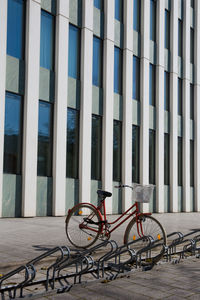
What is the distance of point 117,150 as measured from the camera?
1789cm

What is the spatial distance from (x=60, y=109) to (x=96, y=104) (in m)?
2.36

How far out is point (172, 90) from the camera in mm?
21766

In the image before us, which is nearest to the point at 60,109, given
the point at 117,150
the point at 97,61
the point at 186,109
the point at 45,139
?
the point at 45,139

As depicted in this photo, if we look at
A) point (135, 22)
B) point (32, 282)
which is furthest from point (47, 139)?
point (32, 282)

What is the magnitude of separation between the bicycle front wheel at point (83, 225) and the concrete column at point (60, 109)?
287 inches

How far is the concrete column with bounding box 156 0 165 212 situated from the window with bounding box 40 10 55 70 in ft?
24.0

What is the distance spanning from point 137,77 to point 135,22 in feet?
9.21

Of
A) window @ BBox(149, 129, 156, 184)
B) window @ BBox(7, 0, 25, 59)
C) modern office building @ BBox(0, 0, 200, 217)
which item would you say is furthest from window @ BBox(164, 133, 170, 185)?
window @ BBox(7, 0, 25, 59)

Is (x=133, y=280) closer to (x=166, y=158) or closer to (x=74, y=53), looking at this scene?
(x=74, y=53)

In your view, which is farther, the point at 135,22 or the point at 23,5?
the point at 135,22

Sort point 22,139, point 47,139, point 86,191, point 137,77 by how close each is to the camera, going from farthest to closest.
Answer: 1. point 137,77
2. point 86,191
3. point 47,139
4. point 22,139

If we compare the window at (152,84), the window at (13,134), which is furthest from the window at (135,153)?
the window at (13,134)

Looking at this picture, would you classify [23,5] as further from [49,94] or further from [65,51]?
[49,94]

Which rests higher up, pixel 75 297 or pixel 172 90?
pixel 172 90
